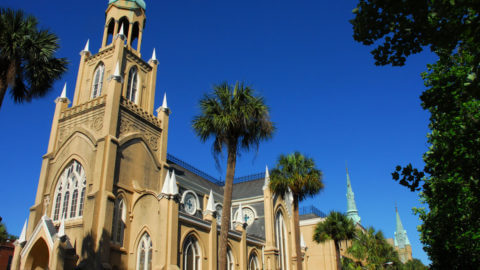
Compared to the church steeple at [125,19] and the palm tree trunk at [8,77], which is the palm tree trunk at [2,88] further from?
the church steeple at [125,19]

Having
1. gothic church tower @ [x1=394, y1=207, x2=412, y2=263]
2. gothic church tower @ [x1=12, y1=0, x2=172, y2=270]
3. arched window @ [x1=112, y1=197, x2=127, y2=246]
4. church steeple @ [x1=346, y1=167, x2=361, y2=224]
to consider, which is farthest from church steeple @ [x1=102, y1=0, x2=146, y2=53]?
gothic church tower @ [x1=394, y1=207, x2=412, y2=263]

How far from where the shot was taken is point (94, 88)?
3359 cm

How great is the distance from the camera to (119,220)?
87.3ft

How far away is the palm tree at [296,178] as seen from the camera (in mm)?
28641

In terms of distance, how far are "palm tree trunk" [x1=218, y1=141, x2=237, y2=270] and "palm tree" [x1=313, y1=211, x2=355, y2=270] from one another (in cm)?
2055

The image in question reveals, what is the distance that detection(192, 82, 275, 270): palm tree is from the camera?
20.5m

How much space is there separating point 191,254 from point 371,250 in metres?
21.5

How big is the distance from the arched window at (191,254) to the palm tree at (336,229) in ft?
48.4

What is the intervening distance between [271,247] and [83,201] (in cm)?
1927

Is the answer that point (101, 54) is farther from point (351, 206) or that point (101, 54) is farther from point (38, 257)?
point (351, 206)

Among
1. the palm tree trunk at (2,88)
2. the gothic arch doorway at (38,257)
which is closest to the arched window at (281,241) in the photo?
the gothic arch doorway at (38,257)

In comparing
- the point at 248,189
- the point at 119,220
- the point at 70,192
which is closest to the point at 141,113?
the point at 70,192

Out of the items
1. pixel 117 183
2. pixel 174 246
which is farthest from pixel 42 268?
pixel 174 246

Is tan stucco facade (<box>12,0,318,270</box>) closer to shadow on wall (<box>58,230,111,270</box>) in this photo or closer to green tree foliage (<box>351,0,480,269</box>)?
shadow on wall (<box>58,230,111,270</box>)
